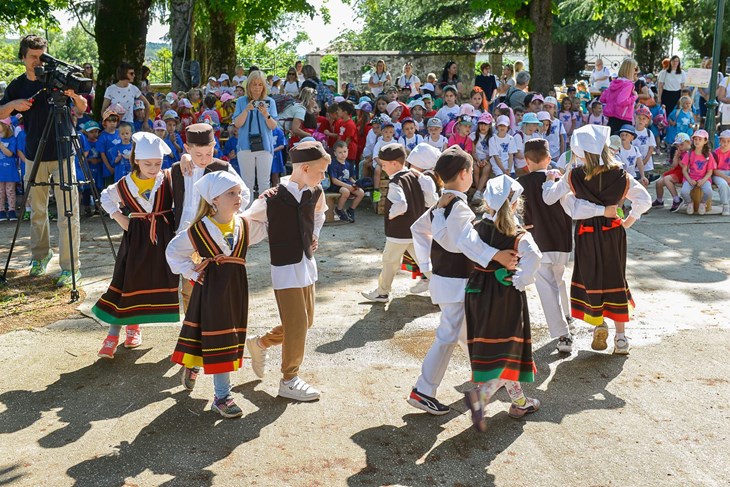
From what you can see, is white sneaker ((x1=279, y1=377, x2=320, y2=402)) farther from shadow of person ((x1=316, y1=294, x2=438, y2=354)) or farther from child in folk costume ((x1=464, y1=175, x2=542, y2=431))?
child in folk costume ((x1=464, y1=175, x2=542, y2=431))

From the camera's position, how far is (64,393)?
5500 mm

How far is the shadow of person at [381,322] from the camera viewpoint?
21.2ft

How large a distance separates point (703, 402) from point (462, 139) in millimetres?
7391

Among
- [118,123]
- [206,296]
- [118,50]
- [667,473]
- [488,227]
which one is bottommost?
[667,473]

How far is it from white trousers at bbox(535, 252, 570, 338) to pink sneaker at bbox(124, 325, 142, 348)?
2.93 metres

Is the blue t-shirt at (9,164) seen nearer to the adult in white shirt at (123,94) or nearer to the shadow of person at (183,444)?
the adult in white shirt at (123,94)

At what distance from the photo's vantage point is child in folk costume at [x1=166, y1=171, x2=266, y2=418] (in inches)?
195

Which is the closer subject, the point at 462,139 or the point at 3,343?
the point at 3,343

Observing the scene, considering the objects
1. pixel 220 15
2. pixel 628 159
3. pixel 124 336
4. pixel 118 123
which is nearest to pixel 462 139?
pixel 628 159

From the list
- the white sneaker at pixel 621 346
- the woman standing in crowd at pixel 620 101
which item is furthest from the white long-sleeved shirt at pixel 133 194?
the woman standing in crowd at pixel 620 101

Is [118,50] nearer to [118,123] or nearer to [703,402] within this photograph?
[118,123]

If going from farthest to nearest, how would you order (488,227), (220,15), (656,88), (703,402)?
1. (220,15)
2. (656,88)
3. (703,402)
4. (488,227)

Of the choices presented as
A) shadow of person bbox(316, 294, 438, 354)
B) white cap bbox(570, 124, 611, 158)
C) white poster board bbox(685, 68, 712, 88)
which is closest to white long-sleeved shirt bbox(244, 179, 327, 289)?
shadow of person bbox(316, 294, 438, 354)

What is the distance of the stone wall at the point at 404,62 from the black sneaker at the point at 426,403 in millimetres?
16176
